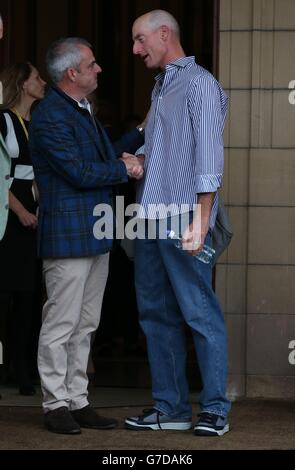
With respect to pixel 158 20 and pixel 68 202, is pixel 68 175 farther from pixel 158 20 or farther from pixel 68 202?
pixel 158 20

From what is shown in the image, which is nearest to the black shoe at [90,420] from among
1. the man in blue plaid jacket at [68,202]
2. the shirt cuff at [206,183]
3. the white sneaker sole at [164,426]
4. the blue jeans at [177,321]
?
the man in blue plaid jacket at [68,202]

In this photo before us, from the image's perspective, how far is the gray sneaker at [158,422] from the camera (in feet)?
19.9

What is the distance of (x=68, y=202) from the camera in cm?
593

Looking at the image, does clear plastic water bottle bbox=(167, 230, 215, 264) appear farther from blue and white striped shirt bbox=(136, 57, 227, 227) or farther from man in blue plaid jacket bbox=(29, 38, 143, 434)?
man in blue plaid jacket bbox=(29, 38, 143, 434)

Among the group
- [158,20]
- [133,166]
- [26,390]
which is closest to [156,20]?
[158,20]

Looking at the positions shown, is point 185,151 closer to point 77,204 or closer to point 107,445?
point 77,204

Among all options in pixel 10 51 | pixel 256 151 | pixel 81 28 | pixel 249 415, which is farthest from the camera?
pixel 81 28

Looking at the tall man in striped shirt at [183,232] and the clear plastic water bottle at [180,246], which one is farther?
the clear plastic water bottle at [180,246]

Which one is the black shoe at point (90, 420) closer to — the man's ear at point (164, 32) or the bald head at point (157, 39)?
the bald head at point (157, 39)

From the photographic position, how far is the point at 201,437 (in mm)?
5848

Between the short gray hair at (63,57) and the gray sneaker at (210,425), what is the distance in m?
1.81

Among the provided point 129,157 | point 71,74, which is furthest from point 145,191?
point 71,74

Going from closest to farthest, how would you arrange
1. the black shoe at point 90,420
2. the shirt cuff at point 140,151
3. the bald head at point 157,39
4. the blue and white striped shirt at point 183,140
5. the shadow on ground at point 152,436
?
the shadow on ground at point 152,436 < the blue and white striped shirt at point 183,140 < the bald head at point 157,39 < the black shoe at point 90,420 < the shirt cuff at point 140,151

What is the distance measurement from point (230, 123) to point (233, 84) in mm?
223
